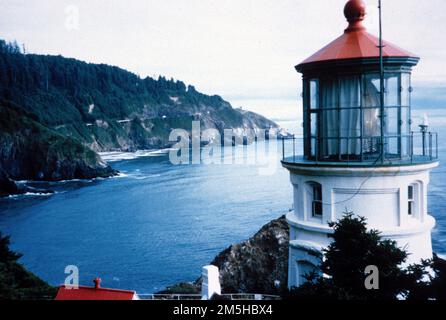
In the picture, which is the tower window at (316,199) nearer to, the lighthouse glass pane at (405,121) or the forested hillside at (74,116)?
the lighthouse glass pane at (405,121)

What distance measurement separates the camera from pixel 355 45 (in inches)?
299

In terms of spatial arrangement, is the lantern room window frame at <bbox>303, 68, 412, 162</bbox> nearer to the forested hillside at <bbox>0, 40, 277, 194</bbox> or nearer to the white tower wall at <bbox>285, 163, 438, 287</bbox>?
the white tower wall at <bbox>285, 163, 438, 287</bbox>

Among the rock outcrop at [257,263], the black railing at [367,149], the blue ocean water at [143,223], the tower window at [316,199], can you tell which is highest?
the black railing at [367,149]

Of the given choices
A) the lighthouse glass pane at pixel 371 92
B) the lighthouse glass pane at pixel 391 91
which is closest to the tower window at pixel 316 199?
the lighthouse glass pane at pixel 371 92

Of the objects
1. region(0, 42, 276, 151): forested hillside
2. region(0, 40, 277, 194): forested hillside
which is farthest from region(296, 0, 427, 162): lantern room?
region(0, 42, 276, 151): forested hillside

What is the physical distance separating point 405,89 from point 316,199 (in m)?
2.16

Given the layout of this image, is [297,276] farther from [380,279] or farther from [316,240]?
[380,279]

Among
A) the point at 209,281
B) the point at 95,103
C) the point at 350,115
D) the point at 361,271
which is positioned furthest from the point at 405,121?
the point at 95,103

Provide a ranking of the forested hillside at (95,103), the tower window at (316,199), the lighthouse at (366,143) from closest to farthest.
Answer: the lighthouse at (366,143) < the tower window at (316,199) < the forested hillside at (95,103)

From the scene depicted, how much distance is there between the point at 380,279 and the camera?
6051 mm

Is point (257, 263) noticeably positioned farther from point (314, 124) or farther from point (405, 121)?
point (405, 121)

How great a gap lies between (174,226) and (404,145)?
Result: 38737 mm

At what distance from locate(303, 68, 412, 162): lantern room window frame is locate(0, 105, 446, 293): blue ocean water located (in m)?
20.8

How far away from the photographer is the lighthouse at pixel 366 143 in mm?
7391
